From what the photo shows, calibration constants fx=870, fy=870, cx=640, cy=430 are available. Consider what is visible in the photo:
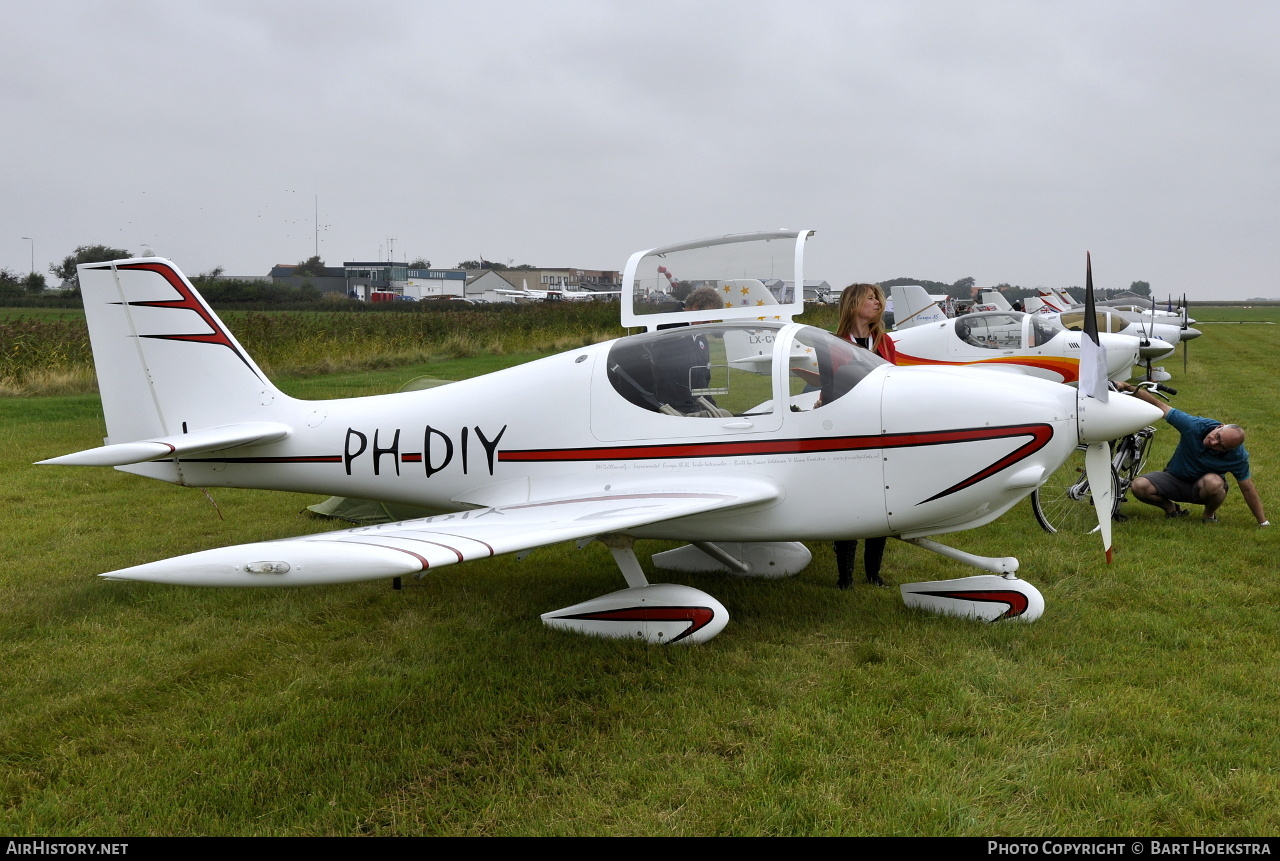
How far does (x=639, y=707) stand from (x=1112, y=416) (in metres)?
2.88

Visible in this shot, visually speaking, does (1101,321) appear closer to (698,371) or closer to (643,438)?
(698,371)

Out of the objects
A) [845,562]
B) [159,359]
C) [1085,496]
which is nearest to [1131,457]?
[1085,496]

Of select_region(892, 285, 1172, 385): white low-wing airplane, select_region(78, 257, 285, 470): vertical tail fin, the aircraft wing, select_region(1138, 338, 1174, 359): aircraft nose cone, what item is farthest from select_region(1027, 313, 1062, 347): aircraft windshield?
select_region(78, 257, 285, 470): vertical tail fin

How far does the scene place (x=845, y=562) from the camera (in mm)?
5738

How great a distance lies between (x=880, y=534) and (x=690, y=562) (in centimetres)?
175

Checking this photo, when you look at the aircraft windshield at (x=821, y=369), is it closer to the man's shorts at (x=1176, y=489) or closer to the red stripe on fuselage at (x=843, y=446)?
the red stripe on fuselage at (x=843, y=446)

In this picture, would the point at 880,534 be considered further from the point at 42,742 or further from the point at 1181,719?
the point at 42,742

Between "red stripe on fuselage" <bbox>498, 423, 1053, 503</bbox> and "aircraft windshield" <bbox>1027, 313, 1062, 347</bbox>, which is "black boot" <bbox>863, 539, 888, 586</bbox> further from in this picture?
"aircraft windshield" <bbox>1027, 313, 1062, 347</bbox>

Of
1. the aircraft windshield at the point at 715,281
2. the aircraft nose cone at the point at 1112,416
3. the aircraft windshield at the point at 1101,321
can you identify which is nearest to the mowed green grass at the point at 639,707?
the aircraft nose cone at the point at 1112,416

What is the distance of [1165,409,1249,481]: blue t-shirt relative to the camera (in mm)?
7074

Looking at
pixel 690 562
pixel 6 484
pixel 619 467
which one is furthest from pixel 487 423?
pixel 6 484

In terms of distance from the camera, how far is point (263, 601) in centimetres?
567

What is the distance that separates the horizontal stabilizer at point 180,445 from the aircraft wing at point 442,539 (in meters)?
1.67

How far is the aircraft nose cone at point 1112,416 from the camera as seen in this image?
15.0 feet
